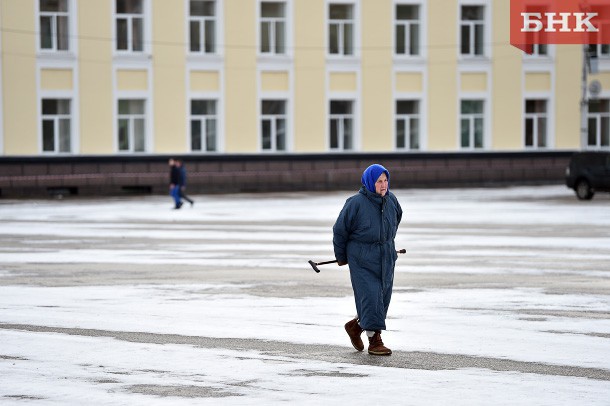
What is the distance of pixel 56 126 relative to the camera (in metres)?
49.7

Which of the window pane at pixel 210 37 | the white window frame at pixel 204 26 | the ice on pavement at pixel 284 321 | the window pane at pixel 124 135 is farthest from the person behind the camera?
the window pane at pixel 210 37

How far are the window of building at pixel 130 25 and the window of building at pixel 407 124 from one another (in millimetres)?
10412

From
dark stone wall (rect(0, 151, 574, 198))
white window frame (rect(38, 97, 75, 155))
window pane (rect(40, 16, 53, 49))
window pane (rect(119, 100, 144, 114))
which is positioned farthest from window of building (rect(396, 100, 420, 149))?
window pane (rect(40, 16, 53, 49))

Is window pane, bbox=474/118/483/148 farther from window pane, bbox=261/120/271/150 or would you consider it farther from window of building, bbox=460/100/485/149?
window pane, bbox=261/120/271/150

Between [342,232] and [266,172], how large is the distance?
40651 millimetres

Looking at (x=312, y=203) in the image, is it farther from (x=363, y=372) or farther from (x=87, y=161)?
(x=363, y=372)

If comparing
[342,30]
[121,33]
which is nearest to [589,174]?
[342,30]

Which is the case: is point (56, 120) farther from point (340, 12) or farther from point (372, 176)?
point (372, 176)

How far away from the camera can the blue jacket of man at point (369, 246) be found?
11836 millimetres

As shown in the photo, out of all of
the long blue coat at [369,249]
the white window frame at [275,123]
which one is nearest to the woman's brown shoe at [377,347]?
the long blue coat at [369,249]

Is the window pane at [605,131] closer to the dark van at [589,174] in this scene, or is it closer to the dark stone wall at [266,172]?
the dark stone wall at [266,172]

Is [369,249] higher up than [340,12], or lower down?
lower down

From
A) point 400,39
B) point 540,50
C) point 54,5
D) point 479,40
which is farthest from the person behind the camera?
point 540,50

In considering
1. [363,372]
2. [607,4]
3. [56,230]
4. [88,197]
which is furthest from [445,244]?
[607,4]
